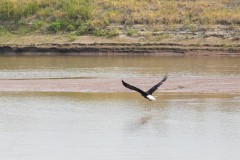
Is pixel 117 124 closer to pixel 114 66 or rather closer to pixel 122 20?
pixel 114 66

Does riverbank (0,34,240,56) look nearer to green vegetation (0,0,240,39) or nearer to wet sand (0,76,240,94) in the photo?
green vegetation (0,0,240,39)

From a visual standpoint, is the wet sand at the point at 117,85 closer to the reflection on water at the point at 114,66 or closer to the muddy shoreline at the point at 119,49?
the reflection on water at the point at 114,66

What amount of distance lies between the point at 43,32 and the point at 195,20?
21.8 feet

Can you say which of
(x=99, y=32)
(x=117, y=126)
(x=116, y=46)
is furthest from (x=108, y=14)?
(x=117, y=126)

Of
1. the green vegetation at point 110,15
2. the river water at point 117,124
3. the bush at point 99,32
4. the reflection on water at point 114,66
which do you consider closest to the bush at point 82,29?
the green vegetation at point 110,15

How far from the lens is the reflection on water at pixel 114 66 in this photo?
99.3 feet

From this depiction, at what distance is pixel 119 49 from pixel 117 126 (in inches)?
611

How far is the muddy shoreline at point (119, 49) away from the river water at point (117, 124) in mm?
4686

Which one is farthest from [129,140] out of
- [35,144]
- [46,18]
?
[46,18]

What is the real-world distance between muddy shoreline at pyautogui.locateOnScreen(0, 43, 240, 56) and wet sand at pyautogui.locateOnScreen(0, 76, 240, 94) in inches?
270

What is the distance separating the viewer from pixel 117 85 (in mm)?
27812

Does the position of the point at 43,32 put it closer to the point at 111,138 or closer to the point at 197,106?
the point at 197,106

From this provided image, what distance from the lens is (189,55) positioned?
35.6 metres

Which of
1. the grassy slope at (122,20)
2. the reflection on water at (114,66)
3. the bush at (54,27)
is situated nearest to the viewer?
the reflection on water at (114,66)
